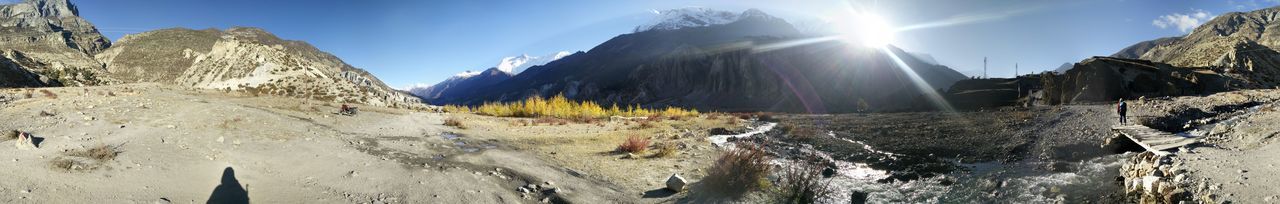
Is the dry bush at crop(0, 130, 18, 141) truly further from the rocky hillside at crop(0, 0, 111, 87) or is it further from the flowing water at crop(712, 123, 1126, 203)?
the rocky hillside at crop(0, 0, 111, 87)

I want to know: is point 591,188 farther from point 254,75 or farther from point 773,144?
point 254,75

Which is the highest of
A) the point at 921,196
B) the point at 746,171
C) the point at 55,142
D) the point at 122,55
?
the point at 122,55

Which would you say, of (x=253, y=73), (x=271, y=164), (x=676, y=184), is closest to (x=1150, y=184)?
(x=676, y=184)

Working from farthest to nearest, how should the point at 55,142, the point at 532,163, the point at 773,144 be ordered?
the point at 773,144, the point at 532,163, the point at 55,142

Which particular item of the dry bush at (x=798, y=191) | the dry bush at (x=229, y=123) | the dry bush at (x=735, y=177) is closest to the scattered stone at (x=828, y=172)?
the dry bush at (x=798, y=191)

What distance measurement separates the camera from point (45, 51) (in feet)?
284

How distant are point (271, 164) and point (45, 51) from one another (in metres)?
117

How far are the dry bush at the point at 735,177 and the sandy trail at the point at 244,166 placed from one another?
2.21 m

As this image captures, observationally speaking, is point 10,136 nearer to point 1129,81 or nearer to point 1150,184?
point 1150,184

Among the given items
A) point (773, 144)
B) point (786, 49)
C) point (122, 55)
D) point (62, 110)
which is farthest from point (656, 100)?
point (62, 110)

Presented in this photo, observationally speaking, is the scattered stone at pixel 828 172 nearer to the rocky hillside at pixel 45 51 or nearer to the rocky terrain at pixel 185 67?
the rocky terrain at pixel 185 67

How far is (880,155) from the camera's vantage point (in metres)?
22.1

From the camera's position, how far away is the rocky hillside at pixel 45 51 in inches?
1970

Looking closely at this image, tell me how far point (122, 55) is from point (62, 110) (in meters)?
92.5
